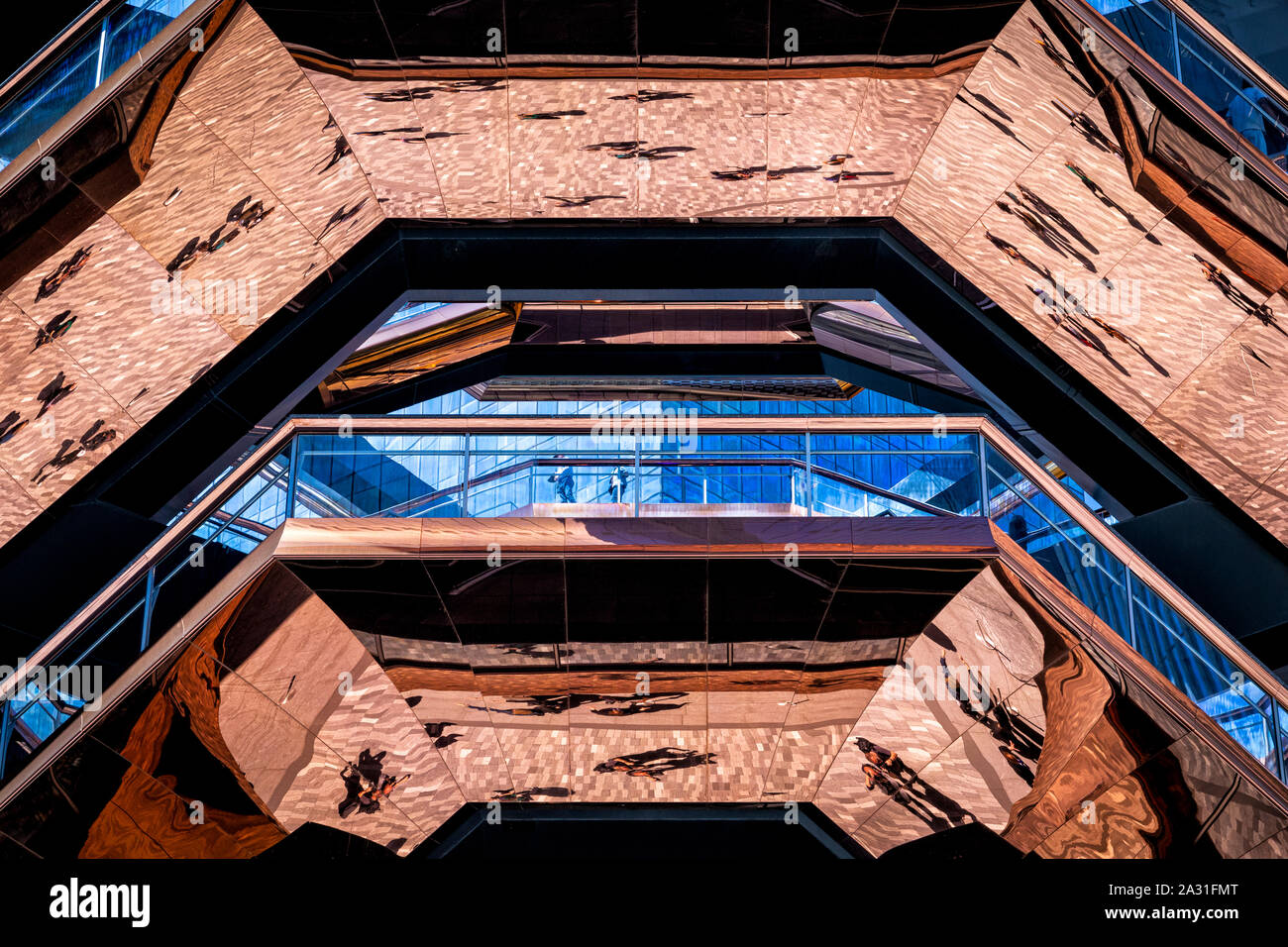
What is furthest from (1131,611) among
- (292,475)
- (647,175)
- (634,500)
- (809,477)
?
(292,475)

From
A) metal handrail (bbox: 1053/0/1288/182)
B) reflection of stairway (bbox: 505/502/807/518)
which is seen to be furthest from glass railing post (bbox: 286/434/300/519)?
metal handrail (bbox: 1053/0/1288/182)

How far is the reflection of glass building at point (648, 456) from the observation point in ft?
25.3

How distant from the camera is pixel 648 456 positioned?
27.1 ft

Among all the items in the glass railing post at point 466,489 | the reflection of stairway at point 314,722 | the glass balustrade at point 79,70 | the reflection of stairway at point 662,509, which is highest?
the glass balustrade at point 79,70

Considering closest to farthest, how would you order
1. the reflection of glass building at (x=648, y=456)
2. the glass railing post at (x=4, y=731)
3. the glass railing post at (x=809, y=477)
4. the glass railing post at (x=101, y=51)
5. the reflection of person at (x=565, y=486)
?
the glass railing post at (x=4, y=731) → the glass railing post at (x=101, y=51) → the reflection of glass building at (x=648, y=456) → the glass railing post at (x=809, y=477) → the reflection of person at (x=565, y=486)

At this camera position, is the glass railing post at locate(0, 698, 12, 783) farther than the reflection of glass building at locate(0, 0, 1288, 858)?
No

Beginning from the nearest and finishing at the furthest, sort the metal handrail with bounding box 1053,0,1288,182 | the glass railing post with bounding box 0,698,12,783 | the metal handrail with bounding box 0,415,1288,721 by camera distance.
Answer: the metal handrail with bounding box 1053,0,1288,182 < the metal handrail with bounding box 0,415,1288,721 < the glass railing post with bounding box 0,698,12,783

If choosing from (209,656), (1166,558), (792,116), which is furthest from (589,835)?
(792,116)

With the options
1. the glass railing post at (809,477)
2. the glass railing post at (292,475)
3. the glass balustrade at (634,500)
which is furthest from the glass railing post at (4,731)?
the glass railing post at (809,477)

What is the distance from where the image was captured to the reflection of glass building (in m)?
7.72

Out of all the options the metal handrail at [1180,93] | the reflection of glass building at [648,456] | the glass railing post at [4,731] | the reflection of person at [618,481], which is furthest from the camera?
the reflection of person at [618,481]

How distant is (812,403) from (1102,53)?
864 centimetres

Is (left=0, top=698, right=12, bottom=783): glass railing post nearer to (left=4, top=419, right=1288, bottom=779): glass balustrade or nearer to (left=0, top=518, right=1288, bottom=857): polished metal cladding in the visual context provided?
(left=4, top=419, right=1288, bottom=779): glass balustrade

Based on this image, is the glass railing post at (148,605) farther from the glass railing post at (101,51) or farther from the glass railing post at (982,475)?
the glass railing post at (982,475)
